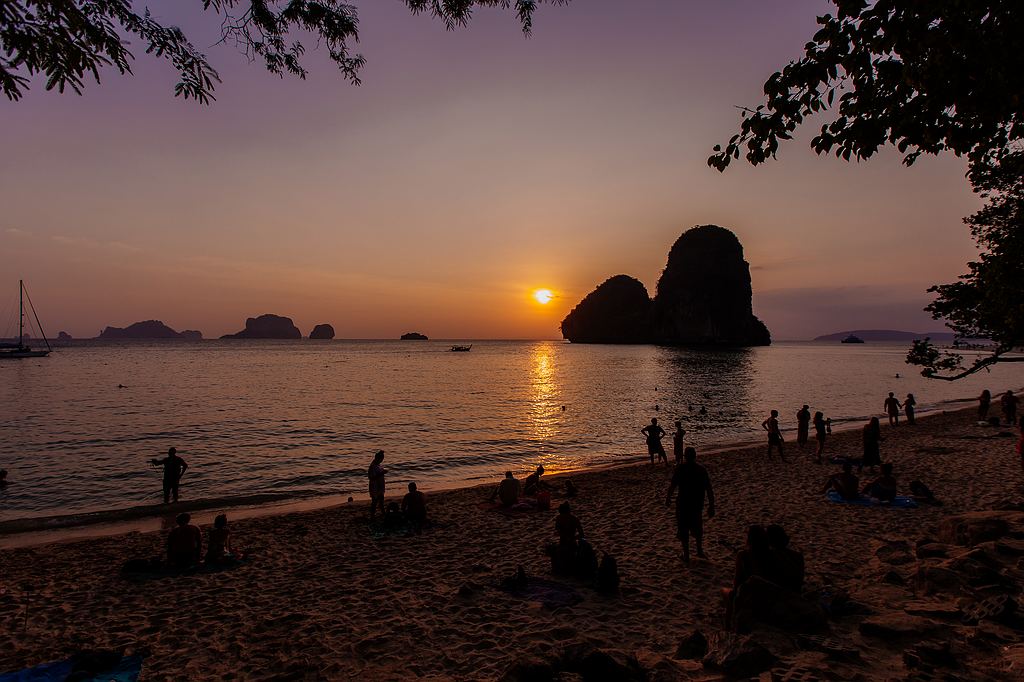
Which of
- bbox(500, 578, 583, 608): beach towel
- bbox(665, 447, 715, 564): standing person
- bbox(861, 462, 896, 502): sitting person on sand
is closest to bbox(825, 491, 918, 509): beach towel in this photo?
bbox(861, 462, 896, 502): sitting person on sand

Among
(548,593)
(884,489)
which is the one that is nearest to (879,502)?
(884,489)

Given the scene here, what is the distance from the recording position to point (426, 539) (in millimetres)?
11906

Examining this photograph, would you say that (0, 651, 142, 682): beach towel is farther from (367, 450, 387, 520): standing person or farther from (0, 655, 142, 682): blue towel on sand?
(367, 450, 387, 520): standing person

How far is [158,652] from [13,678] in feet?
5.17

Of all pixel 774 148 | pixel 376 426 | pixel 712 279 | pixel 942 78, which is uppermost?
pixel 712 279

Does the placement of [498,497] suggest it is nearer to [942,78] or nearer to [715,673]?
[715,673]

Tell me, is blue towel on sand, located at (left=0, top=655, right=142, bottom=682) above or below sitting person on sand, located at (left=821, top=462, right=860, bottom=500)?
below

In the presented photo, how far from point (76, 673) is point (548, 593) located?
251 inches

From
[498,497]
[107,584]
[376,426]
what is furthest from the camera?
[376,426]

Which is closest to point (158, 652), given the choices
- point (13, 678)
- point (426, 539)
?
point (13, 678)

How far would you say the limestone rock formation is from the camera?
175 m

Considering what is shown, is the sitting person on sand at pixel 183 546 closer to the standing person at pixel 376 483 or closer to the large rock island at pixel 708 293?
the standing person at pixel 376 483

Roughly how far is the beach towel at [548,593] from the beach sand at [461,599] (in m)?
0.19

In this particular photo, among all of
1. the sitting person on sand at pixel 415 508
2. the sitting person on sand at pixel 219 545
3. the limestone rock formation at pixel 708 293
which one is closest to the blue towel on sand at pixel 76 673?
the sitting person on sand at pixel 219 545
